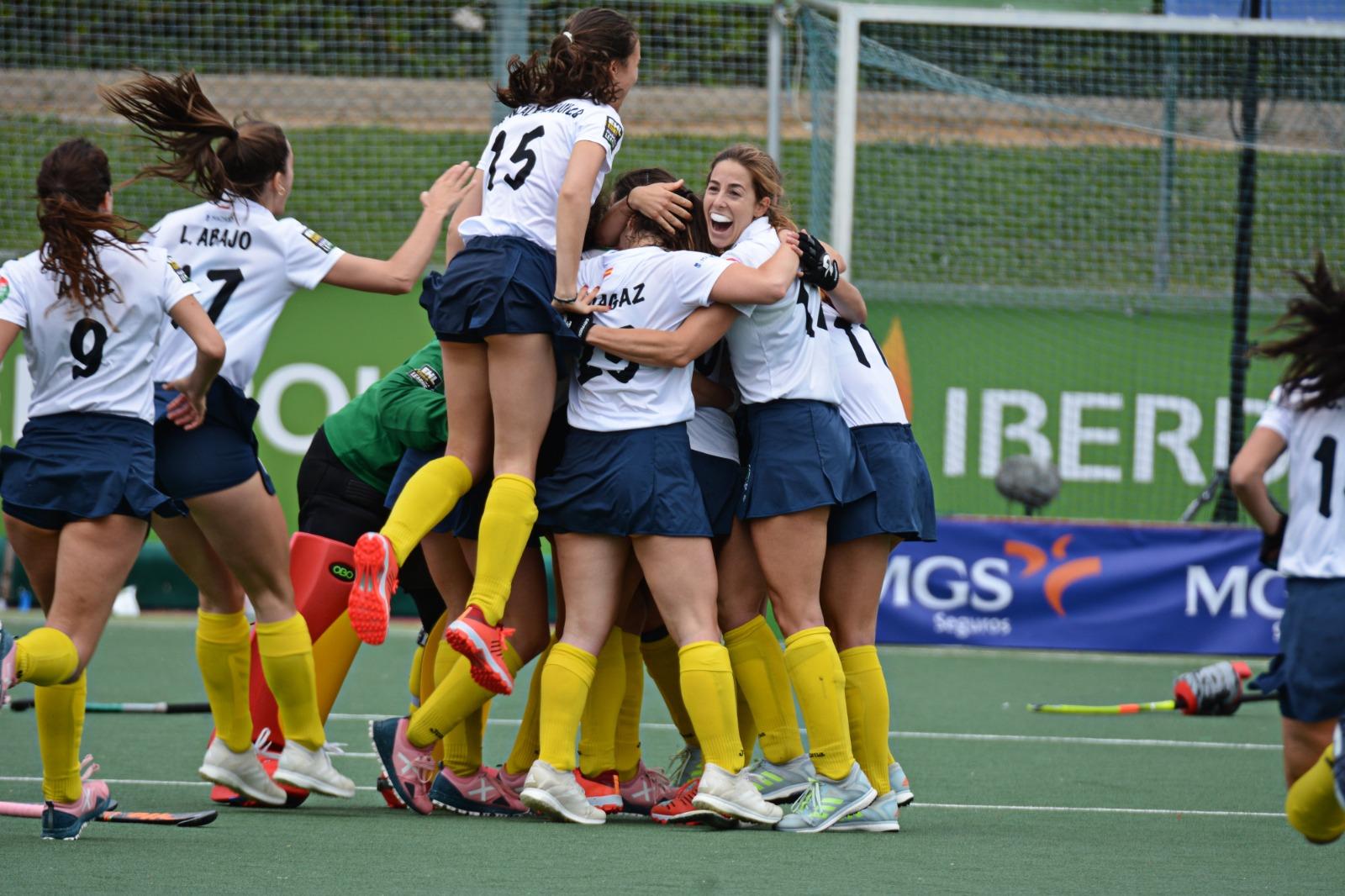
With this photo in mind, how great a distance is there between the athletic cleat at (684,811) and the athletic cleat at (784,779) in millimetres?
208

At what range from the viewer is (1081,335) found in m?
11.1

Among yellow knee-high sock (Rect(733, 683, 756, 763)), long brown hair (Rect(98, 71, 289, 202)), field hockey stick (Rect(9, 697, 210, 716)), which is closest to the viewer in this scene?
long brown hair (Rect(98, 71, 289, 202))

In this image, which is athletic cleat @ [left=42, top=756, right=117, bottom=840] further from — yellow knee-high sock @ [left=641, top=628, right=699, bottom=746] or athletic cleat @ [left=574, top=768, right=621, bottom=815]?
yellow knee-high sock @ [left=641, top=628, right=699, bottom=746]

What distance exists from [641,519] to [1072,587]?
244 inches

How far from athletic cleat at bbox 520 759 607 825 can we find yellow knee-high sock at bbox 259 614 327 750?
2.46 ft

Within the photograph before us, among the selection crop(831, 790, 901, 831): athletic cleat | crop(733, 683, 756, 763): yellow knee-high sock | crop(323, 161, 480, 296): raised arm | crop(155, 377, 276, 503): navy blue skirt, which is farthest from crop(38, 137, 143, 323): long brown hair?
crop(831, 790, 901, 831): athletic cleat

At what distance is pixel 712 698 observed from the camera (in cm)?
462

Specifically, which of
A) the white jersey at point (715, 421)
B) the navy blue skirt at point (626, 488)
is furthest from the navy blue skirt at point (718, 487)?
the navy blue skirt at point (626, 488)

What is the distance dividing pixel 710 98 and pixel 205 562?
869 cm

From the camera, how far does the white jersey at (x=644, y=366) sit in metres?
4.74

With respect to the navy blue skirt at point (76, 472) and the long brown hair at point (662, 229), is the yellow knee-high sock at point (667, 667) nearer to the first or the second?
the long brown hair at point (662, 229)

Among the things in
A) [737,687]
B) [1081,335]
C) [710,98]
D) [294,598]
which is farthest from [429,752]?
[710,98]

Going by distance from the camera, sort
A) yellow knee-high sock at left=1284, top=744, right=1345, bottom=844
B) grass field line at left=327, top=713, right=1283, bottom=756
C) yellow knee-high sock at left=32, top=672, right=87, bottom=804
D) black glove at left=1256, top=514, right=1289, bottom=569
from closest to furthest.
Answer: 1. yellow knee-high sock at left=1284, top=744, right=1345, bottom=844
2. black glove at left=1256, top=514, right=1289, bottom=569
3. yellow knee-high sock at left=32, top=672, right=87, bottom=804
4. grass field line at left=327, top=713, right=1283, bottom=756

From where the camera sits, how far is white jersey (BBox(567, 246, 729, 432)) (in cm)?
474
